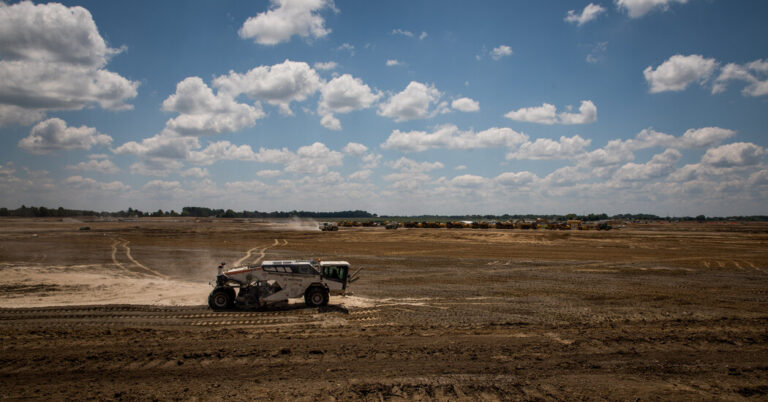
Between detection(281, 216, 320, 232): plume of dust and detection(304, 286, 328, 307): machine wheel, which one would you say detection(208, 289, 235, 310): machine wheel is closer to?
detection(304, 286, 328, 307): machine wheel

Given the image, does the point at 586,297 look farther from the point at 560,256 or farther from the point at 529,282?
the point at 560,256

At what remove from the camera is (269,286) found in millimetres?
15656

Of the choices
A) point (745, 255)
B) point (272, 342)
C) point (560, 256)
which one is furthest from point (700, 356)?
point (745, 255)

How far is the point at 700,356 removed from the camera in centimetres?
1054

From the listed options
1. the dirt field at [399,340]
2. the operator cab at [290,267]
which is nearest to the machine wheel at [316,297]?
the dirt field at [399,340]

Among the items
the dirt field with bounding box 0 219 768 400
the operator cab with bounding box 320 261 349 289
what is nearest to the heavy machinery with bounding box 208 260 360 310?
the operator cab with bounding box 320 261 349 289

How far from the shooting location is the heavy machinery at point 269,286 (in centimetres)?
1553

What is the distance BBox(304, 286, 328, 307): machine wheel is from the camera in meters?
15.9

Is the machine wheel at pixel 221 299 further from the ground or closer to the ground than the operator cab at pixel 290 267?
closer to the ground

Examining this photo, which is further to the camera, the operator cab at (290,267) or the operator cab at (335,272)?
the operator cab at (335,272)

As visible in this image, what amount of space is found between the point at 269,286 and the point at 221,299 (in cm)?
183

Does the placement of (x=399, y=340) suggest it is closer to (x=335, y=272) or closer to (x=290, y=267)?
(x=335, y=272)

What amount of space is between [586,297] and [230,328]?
15.4 m

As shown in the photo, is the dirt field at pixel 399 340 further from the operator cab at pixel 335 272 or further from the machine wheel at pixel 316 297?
the operator cab at pixel 335 272
